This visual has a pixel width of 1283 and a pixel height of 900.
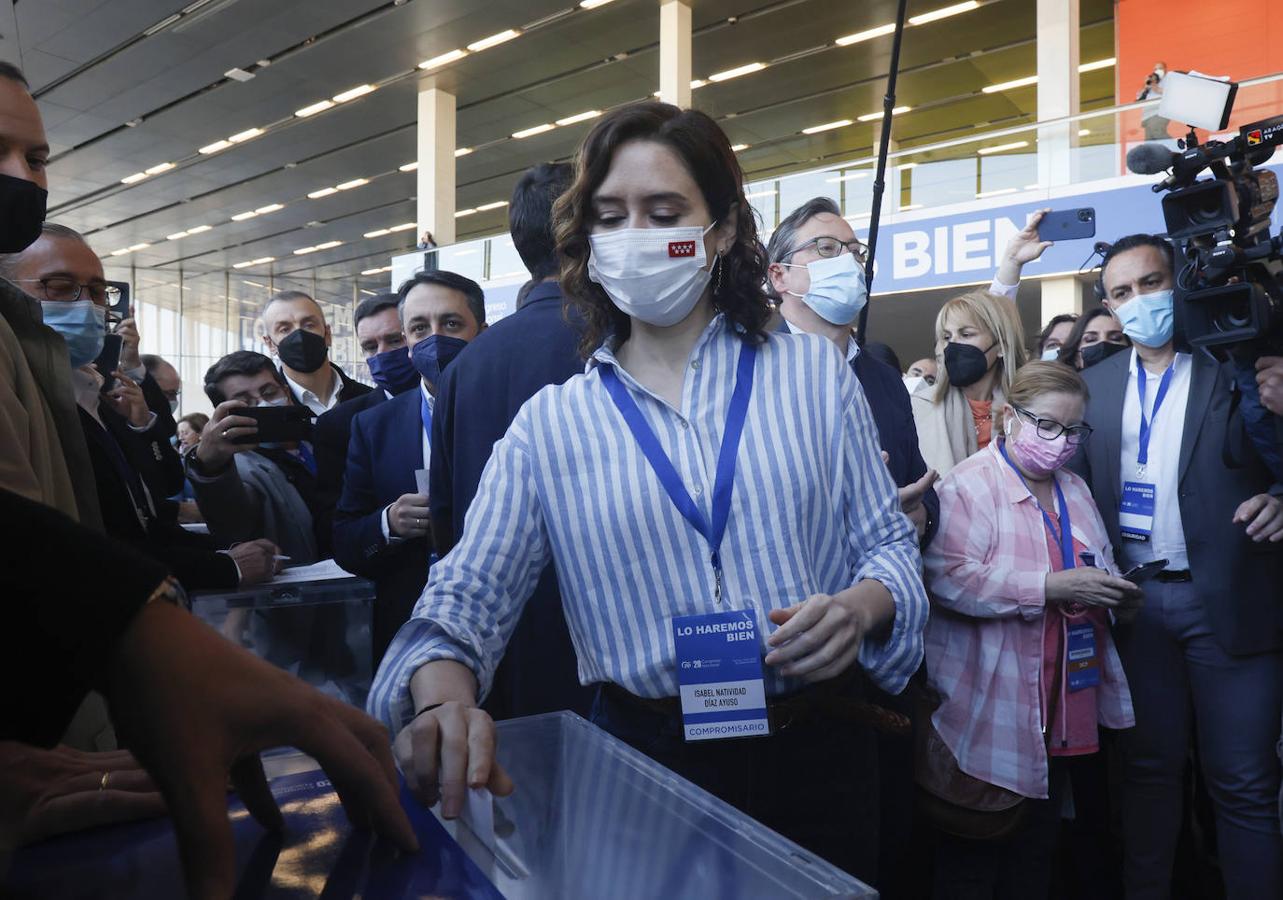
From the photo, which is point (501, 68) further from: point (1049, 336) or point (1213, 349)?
point (1213, 349)

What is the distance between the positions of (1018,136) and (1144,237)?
278 inches

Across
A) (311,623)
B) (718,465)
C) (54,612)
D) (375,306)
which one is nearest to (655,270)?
(718,465)

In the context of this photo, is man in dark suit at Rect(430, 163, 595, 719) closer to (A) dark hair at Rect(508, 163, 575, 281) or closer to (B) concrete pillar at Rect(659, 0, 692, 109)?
(A) dark hair at Rect(508, 163, 575, 281)

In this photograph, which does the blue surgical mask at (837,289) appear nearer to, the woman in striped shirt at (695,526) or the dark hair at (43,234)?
the woman in striped shirt at (695,526)

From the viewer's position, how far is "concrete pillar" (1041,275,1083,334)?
9297mm

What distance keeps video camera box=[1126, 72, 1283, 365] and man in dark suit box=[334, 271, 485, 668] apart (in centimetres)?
194

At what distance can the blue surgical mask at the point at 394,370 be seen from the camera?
3236mm

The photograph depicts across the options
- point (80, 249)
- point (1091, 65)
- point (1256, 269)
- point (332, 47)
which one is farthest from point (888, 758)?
point (1091, 65)

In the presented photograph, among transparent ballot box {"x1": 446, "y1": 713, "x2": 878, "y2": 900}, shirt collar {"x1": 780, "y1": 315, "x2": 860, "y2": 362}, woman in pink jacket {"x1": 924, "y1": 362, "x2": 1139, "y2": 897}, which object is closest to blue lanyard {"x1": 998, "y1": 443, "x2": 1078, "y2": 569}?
woman in pink jacket {"x1": 924, "y1": 362, "x2": 1139, "y2": 897}

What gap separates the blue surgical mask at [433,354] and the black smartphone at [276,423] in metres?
0.41

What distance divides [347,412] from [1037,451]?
215cm

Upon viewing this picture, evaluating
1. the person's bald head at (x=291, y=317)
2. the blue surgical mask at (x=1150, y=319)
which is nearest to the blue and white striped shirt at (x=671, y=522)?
the blue surgical mask at (x=1150, y=319)

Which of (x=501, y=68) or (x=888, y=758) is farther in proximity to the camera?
(x=501, y=68)

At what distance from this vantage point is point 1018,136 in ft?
29.9
